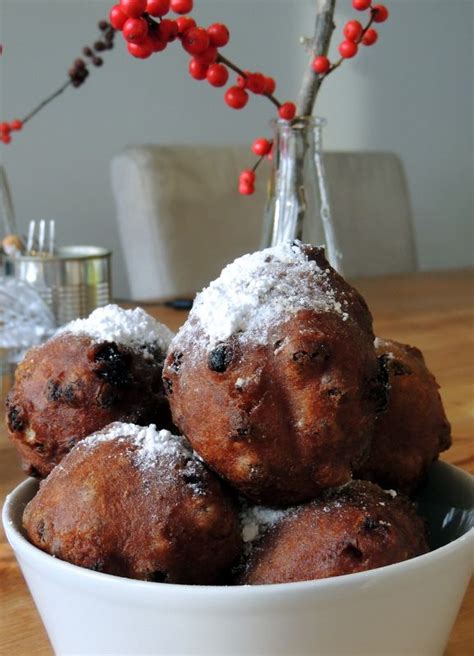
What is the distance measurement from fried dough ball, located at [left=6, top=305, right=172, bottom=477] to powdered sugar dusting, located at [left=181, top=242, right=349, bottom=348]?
2.6 inches

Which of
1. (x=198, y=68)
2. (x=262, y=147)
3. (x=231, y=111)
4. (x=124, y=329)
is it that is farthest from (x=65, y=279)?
(x=231, y=111)

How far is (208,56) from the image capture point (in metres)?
0.83

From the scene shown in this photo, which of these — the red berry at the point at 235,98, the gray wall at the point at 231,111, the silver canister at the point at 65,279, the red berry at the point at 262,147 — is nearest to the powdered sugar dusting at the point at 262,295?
the red berry at the point at 235,98

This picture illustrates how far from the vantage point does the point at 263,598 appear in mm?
361

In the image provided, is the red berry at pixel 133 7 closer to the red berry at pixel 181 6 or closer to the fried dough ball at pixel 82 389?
the red berry at pixel 181 6

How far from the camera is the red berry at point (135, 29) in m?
0.73

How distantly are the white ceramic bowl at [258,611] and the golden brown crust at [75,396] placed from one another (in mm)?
87

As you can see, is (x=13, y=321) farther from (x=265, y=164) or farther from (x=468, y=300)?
(x=265, y=164)

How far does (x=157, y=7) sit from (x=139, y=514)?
1.67 ft

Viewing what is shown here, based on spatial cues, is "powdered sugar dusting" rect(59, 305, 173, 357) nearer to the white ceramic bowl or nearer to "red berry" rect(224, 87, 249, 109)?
the white ceramic bowl

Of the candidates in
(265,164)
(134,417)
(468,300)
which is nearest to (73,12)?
(265,164)

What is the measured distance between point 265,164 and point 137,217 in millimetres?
374

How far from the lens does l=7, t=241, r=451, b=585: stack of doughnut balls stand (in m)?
0.41

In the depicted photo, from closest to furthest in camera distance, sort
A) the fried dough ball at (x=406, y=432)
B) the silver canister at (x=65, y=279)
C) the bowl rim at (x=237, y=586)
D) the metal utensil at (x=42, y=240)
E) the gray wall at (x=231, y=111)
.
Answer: the bowl rim at (x=237, y=586) < the fried dough ball at (x=406, y=432) < the silver canister at (x=65, y=279) < the metal utensil at (x=42, y=240) < the gray wall at (x=231, y=111)
